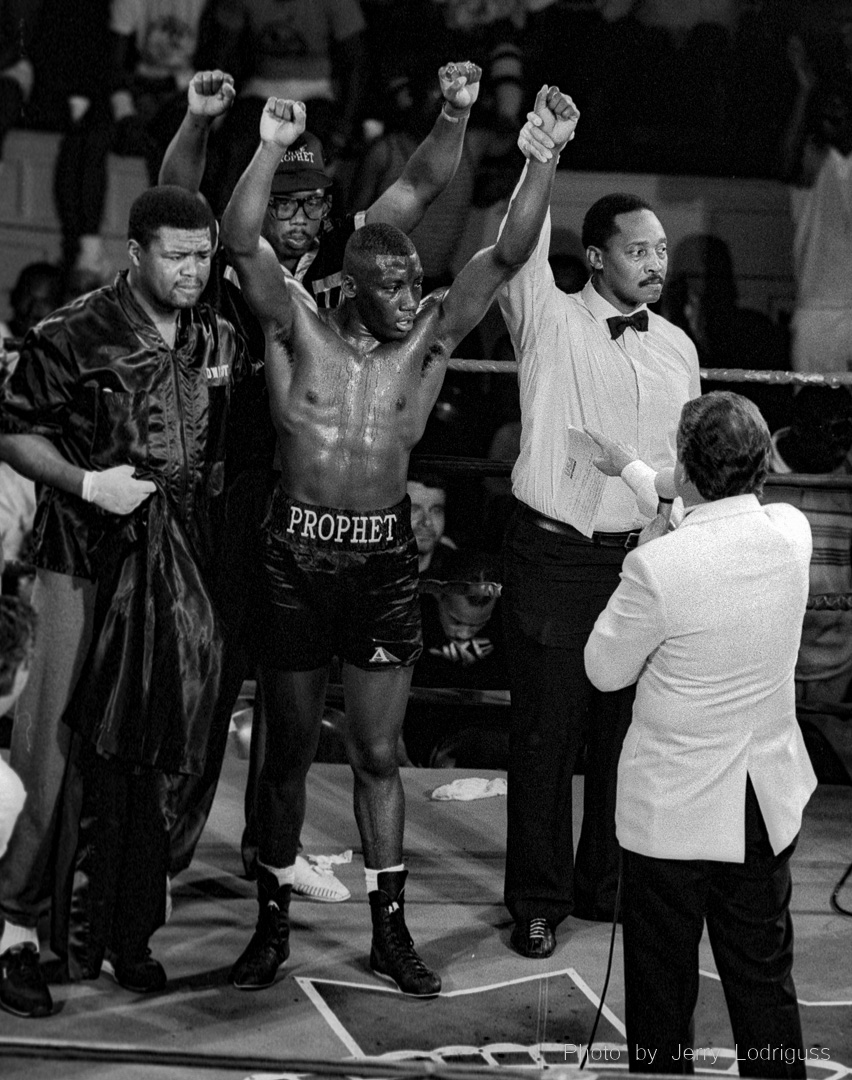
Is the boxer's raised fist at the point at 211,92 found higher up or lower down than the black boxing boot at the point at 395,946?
higher up

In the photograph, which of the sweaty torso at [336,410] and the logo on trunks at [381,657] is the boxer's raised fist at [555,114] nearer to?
the sweaty torso at [336,410]

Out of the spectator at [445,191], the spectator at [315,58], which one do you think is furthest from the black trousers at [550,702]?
the spectator at [315,58]

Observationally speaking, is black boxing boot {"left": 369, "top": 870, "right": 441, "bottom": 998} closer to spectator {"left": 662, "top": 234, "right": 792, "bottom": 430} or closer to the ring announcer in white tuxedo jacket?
the ring announcer in white tuxedo jacket

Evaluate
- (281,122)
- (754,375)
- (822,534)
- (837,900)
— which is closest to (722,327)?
(822,534)

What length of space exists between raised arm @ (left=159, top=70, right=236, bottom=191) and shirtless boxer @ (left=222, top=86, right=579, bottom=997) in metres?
0.34

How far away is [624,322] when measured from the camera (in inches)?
124

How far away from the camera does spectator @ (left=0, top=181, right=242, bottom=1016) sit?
8.93 feet

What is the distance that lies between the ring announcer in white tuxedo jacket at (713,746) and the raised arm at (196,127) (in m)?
1.14

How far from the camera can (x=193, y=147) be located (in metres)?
2.92

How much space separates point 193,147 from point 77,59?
187 inches

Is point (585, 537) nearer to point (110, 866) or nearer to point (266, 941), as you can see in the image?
point (266, 941)

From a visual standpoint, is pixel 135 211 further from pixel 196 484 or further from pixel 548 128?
pixel 548 128

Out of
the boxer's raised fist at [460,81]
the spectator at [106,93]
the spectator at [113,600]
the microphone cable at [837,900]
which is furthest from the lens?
the spectator at [106,93]

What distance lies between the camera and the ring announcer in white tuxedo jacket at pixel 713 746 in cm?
217
